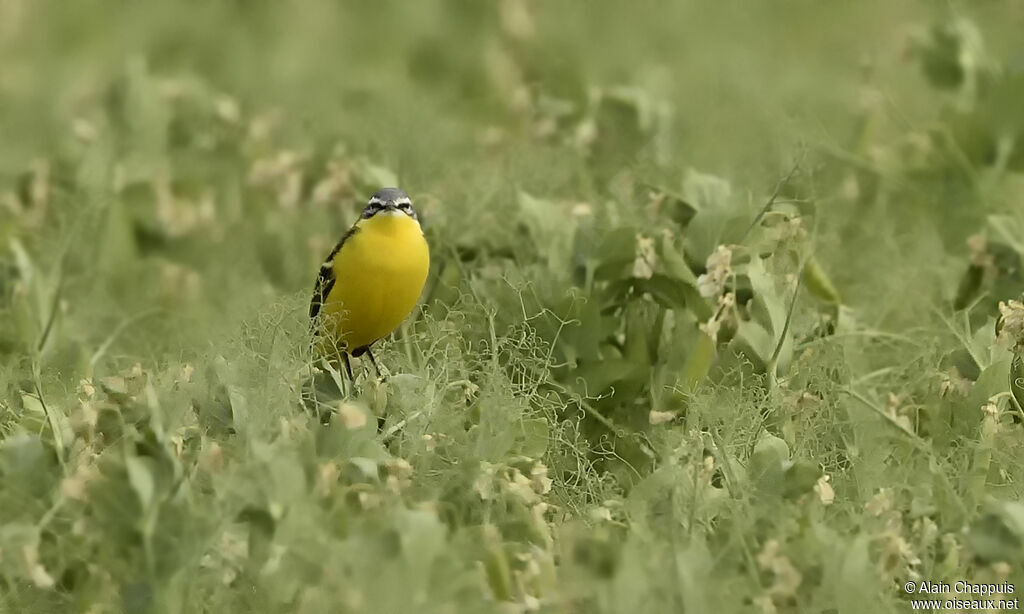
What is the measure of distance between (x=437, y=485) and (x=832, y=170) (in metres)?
3.28

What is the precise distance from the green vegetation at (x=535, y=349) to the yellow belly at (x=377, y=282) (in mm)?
110

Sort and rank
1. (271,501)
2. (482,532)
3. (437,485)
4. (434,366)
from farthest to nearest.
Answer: (434,366) → (437,485) → (482,532) → (271,501)

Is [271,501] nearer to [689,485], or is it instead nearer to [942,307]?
[689,485]

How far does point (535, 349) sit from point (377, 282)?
0.74 m

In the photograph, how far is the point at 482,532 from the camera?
13.2 feet

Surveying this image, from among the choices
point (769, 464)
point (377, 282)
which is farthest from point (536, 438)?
point (377, 282)

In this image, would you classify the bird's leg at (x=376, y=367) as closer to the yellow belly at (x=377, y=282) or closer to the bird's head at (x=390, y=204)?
the yellow belly at (x=377, y=282)

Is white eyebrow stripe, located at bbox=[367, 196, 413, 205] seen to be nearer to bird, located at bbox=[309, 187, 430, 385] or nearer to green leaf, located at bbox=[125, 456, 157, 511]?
bird, located at bbox=[309, 187, 430, 385]

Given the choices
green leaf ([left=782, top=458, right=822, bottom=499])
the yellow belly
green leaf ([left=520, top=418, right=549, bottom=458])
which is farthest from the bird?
green leaf ([left=782, top=458, right=822, bottom=499])

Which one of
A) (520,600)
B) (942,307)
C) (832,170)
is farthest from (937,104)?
(520,600)

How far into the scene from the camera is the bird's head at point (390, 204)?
5.65m

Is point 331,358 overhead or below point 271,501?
below

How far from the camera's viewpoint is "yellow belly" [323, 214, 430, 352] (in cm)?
543

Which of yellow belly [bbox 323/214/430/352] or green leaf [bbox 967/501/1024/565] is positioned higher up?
green leaf [bbox 967/501/1024/565]
